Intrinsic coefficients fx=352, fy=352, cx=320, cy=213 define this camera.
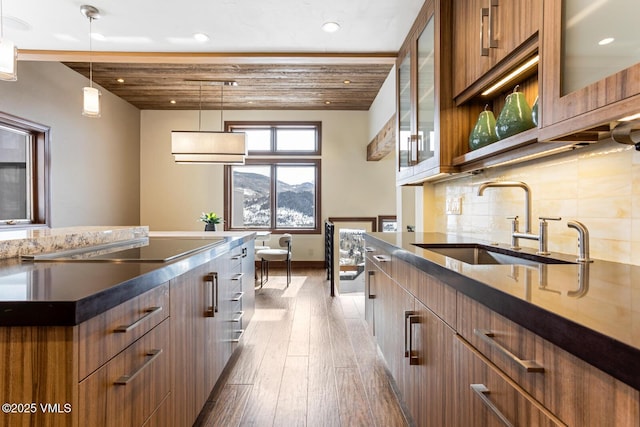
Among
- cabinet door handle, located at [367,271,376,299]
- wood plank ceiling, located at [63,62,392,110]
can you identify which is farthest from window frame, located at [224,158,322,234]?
cabinet door handle, located at [367,271,376,299]

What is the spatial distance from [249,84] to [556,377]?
551cm

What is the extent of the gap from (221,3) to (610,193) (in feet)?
8.13

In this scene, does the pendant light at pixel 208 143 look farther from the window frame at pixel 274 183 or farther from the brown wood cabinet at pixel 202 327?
the window frame at pixel 274 183

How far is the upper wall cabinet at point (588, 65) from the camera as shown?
0.90 m

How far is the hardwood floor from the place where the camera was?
6.03 ft

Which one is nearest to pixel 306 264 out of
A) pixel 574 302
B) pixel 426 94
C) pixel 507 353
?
pixel 426 94

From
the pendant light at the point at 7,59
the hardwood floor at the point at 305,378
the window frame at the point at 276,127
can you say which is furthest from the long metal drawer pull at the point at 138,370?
the window frame at the point at 276,127

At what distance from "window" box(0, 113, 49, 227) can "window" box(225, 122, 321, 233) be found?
2.95 metres

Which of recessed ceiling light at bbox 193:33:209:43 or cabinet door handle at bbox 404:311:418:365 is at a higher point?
recessed ceiling light at bbox 193:33:209:43

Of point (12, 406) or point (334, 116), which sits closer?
point (12, 406)

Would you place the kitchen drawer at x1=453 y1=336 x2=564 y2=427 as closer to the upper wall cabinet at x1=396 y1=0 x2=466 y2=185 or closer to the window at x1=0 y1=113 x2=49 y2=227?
the upper wall cabinet at x1=396 y1=0 x2=466 y2=185

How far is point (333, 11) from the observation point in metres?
2.50

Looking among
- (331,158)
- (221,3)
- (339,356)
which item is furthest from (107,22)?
(331,158)

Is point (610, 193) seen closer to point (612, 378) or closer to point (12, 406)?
point (612, 378)
